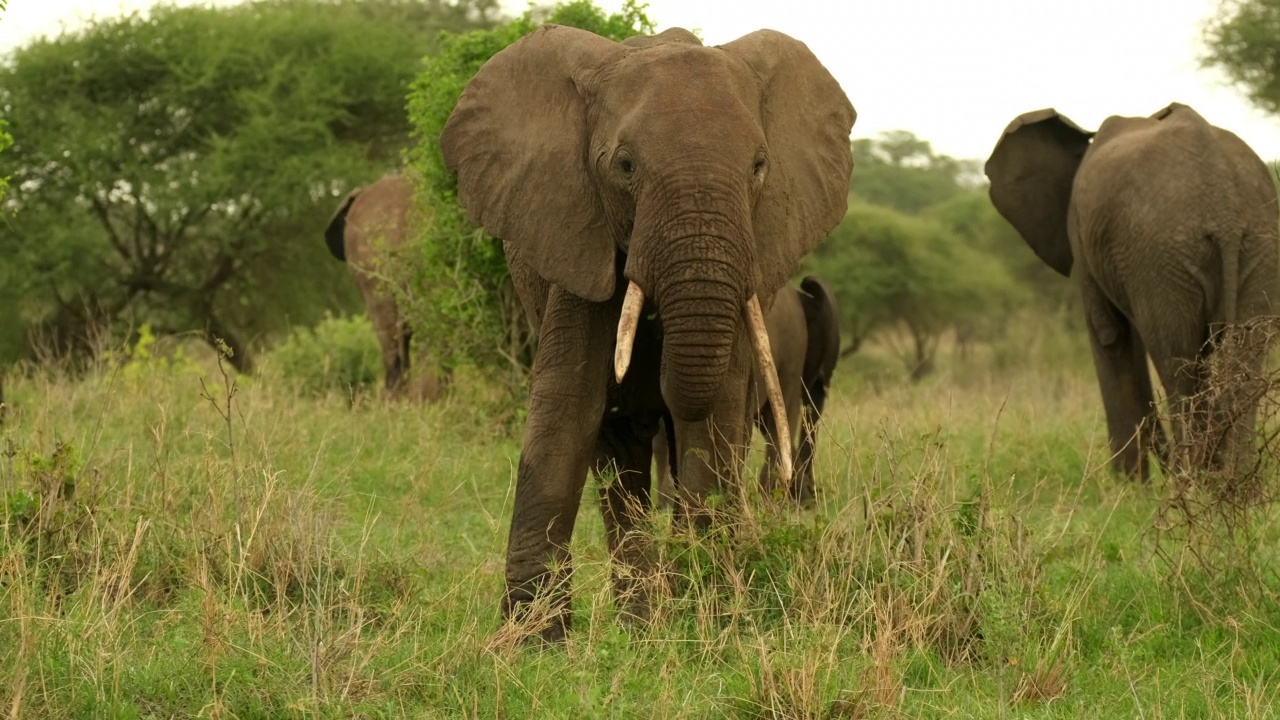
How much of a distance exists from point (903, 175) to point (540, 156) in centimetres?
4008

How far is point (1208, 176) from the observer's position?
28.5 feet

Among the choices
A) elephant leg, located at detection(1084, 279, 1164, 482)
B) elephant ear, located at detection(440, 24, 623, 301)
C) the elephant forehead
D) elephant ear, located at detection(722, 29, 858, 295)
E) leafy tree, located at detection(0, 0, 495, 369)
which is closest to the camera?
the elephant forehead

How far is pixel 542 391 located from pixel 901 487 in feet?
A: 3.98

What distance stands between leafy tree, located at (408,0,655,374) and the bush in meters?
3.44

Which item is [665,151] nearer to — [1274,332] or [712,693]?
[712,693]

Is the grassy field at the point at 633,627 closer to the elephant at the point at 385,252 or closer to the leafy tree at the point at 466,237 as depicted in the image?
the leafy tree at the point at 466,237

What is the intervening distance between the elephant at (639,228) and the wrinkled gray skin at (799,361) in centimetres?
240

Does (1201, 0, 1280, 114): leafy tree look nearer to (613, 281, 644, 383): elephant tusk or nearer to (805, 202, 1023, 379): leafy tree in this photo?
(805, 202, 1023, 379): leafy tree

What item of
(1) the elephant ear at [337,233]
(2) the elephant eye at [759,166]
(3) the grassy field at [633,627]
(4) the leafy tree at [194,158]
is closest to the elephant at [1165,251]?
(3) the grassy field at [633,627]

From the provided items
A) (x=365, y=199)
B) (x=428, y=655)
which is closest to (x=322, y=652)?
(x=428, y=655)

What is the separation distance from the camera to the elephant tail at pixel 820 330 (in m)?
9.92

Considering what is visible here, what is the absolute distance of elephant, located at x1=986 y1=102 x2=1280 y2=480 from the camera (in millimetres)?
8625

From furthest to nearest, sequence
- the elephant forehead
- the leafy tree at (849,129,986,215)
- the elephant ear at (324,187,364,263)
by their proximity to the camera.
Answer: the leafy tree at (849,129,986,215) → the elephant ear at (324,187,364,263) → the elephant forehead

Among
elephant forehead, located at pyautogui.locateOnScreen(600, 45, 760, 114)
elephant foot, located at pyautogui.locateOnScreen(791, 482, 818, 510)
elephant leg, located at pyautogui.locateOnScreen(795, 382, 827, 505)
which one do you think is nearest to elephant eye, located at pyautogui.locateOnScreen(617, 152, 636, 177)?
elephant forehead, located at pyautogui.locateOnScreen(600, 45, 760, 114)
